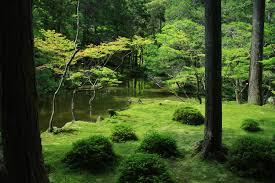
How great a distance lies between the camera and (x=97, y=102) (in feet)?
72.9

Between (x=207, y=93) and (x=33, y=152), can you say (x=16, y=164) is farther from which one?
(x=207, y=93)

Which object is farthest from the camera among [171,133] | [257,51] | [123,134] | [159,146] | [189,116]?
[257,51]

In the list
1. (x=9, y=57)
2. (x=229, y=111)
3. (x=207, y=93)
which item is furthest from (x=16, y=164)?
(x=229, y=111)

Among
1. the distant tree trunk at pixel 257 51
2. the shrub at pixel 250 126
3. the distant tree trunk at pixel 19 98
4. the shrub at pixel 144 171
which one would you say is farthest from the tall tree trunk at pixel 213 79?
the distant tree trunk at pixel 257 51

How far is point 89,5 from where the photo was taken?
31.5 m

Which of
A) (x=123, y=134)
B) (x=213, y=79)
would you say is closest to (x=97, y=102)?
(x=123, y=134)

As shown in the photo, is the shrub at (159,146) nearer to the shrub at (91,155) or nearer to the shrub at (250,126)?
the shrub at (91,155)

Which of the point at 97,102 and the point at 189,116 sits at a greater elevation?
the point at 189,116

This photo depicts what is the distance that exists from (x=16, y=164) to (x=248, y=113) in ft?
30.3

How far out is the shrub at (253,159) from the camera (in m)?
6.41

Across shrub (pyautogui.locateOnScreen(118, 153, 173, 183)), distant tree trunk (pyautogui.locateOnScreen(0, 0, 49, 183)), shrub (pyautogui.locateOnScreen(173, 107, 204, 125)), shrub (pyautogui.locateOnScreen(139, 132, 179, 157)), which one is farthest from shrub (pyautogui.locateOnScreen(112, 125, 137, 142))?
distant tree trunk (pyautogui.locateOnScreen(0, 0, 49, 183))

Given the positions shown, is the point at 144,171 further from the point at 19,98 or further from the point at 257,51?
the point at 257,51

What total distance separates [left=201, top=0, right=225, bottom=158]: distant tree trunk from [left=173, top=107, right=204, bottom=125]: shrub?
11.0 feet

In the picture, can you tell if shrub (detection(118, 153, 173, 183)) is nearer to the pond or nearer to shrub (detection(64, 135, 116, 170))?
shrub (detection(64, 135, 116, 170))
